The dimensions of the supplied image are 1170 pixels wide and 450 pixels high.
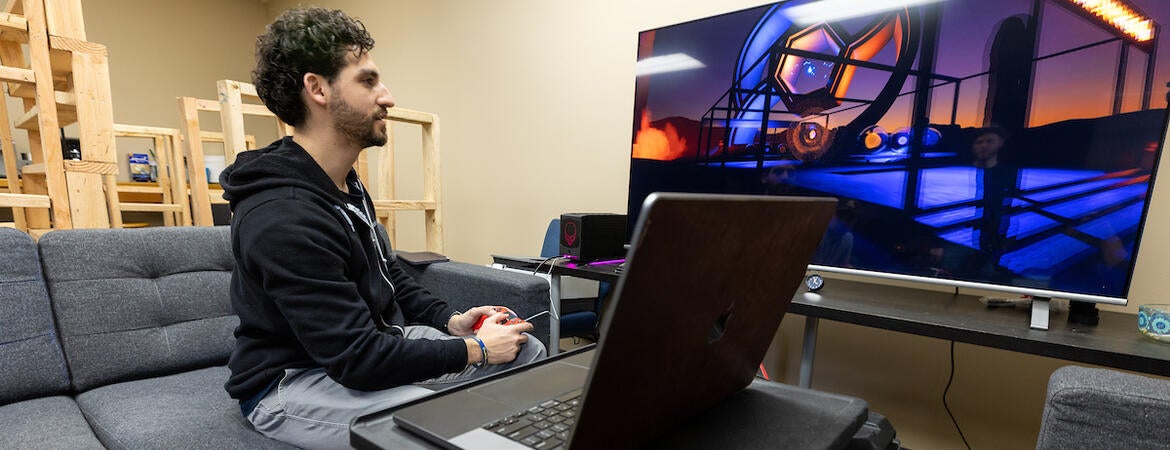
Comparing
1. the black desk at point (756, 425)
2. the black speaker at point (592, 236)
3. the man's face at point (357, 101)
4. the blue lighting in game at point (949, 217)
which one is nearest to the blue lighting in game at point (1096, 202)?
the blue lighting in game at point (949, 217)

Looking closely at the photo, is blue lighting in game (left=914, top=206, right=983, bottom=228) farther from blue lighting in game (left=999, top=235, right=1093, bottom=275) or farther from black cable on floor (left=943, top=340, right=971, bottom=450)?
black cable on floor (left=943, top=340, right=971, bottom=450)

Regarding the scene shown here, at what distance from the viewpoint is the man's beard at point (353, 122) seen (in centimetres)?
110

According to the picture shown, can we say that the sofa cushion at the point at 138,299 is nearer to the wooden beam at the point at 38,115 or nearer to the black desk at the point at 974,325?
the wooden beam at the point at 38,115

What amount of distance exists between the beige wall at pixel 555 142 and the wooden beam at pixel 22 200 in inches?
72.9

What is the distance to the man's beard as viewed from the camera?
1.10 meters

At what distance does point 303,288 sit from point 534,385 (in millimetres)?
555

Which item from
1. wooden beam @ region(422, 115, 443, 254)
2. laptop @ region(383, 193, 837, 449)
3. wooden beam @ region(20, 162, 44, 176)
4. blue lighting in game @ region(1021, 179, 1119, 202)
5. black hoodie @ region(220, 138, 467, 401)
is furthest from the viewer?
wooden beam @ region(422, 115, 443, 254)

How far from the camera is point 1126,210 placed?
1081 millimetres

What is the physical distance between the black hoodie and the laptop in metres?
0.46

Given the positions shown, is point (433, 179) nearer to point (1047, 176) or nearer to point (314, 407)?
point (314, 407)

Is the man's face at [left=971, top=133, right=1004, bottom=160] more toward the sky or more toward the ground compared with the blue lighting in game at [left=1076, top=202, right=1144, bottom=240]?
more toward the sky

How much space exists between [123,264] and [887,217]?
198 cm

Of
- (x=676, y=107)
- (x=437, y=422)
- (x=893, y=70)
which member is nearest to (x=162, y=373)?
(x=437, y=422)

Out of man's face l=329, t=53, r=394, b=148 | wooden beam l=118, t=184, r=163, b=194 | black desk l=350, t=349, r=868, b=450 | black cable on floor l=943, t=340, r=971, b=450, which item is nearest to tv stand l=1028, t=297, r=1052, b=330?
black cable on floor l=943, t=340, r=971, b=450
